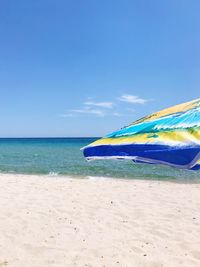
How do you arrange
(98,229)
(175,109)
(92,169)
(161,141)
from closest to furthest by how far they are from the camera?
1. (161,141)
2. (175,109)
3. (98,229)
4. (92,169)

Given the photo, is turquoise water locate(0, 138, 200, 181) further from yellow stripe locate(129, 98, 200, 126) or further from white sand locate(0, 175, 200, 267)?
yellow stripe locate(129, 98, 200, 126)

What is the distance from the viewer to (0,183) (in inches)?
535

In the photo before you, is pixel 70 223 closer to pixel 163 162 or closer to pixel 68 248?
pixel 68 248

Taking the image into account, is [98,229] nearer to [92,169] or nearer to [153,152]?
[153,152]

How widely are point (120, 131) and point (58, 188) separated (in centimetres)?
992

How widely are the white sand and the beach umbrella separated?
9.55 feet

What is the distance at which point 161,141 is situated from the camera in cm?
269

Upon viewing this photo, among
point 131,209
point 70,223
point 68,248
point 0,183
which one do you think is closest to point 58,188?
point 0,183

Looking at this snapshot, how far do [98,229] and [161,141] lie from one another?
4745 mm

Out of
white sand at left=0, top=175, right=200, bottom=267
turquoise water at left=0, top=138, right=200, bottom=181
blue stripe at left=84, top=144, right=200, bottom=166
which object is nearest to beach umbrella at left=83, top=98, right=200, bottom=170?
blue stripe at left=84, top=144, right=200, bottom=166

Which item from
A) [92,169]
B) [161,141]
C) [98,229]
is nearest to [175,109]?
[161,141]

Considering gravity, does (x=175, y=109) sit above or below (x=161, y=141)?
above

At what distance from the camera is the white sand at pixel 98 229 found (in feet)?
17.4

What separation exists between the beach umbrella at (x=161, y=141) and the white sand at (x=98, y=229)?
2.91 meters
